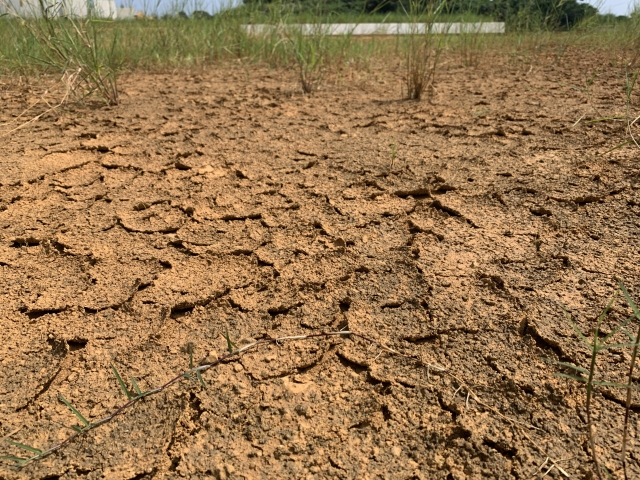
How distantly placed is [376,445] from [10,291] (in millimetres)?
1034

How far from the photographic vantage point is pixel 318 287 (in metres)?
1.22

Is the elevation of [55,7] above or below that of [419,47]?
above

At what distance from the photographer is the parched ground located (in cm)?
86

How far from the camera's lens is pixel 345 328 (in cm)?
109

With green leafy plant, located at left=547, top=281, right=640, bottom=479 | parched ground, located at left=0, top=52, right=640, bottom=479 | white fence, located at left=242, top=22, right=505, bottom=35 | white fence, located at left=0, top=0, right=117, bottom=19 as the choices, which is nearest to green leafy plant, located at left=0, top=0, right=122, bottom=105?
white fence, located at left=0, top=0, right=117, bottom=19

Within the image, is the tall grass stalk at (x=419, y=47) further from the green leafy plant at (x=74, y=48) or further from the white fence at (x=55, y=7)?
the white fence at (x=55, y=7)

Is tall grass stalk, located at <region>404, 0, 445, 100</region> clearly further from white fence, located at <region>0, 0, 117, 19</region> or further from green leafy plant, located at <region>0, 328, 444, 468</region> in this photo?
green leafy plant, located at <region>0, 328, 444, 468</region>

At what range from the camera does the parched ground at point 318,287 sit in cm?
86

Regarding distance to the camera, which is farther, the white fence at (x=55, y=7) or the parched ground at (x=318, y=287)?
the white fence at (x=55, y=7)

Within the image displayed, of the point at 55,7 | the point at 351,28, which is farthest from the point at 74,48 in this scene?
the point at 351,28

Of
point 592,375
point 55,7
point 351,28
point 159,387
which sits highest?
point 351,28

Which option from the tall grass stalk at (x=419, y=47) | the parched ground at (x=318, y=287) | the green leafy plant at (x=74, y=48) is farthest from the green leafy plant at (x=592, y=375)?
the green leafy plant at (x=74, y=48)

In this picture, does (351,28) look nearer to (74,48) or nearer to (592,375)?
(74,48)

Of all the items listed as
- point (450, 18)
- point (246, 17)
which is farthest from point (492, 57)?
point (246, 17)
